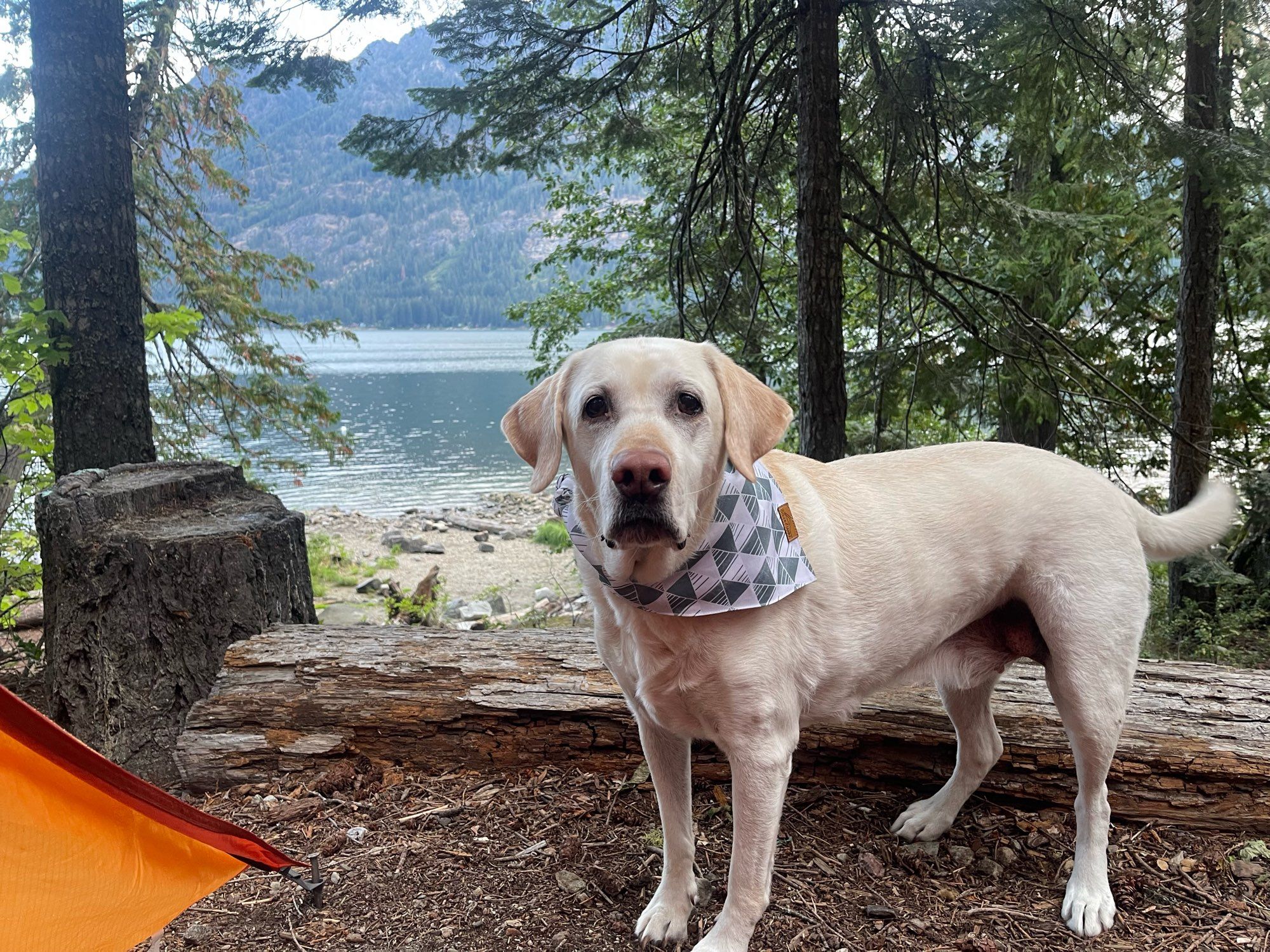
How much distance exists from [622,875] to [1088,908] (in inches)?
59.9

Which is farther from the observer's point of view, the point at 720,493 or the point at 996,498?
the point at 996,498

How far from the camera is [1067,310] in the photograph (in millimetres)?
8367

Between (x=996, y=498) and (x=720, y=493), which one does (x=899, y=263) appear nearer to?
(x=996, y=498)

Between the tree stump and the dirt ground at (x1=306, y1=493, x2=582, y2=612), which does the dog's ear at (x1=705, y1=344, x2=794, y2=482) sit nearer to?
the tree stump

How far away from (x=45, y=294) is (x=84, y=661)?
2333 millimetres

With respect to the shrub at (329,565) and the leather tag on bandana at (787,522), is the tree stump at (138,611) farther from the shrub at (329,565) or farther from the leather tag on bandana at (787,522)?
the shrub at (329,565)

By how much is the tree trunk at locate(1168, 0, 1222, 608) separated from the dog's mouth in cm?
663

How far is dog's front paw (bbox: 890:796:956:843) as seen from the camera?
3122mm

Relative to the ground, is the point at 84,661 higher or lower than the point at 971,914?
higher

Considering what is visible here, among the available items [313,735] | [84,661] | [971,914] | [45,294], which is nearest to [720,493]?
[971,914]

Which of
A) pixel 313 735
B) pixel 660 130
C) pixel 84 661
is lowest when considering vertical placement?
pixel 313 735

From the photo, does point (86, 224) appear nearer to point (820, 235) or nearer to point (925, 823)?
point (820, 235)

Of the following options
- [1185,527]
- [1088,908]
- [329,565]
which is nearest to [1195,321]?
[1185,527]

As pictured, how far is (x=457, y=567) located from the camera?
13.5m
